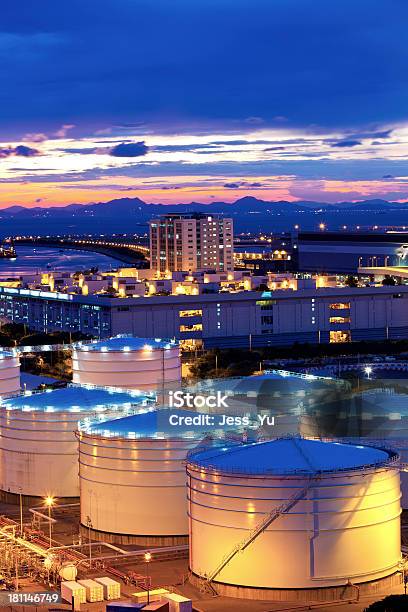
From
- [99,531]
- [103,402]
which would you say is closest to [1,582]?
[99,531]

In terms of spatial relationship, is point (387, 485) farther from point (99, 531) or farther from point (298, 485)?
point (99, 531)

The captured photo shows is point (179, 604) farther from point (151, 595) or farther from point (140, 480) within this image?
point (140, 480)

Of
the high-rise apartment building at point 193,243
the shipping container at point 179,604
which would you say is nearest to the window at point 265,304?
the shipping container at point 179,604

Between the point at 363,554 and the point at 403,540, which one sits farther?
the point at 403,540

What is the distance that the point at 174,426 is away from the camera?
20312mm

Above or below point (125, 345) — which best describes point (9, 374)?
below

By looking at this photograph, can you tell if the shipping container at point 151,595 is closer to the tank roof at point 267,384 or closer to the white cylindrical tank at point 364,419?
the white cylindrical tank at point 364,419

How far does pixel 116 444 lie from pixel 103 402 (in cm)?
363

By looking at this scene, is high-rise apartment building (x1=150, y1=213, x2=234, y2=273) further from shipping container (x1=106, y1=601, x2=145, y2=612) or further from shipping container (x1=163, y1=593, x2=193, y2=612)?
shipping container (x1=106, y1=601, x2=145, y2=612)

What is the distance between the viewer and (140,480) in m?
20.1

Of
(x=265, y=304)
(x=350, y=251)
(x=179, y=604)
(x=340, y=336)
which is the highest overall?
(x=350, y=251)

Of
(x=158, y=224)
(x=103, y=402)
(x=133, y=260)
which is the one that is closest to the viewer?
(x=103, y=402)

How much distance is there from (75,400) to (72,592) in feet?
26.0

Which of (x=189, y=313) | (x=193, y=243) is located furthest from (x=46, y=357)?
(x=193, y=243)
